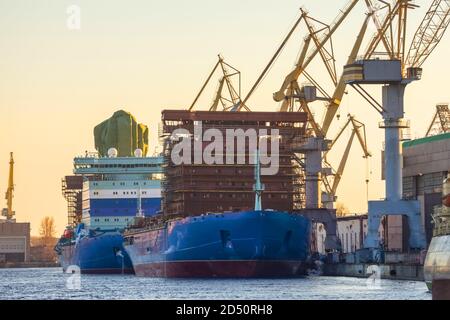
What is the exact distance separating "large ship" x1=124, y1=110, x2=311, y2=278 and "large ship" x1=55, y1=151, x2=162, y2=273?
9565mm

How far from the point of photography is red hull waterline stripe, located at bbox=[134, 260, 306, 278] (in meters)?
102

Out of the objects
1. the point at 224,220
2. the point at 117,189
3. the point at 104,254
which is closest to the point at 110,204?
the point at 117,189

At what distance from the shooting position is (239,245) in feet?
338

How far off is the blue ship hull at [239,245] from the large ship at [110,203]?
37.2 metres

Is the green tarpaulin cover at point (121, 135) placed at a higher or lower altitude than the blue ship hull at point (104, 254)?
higher

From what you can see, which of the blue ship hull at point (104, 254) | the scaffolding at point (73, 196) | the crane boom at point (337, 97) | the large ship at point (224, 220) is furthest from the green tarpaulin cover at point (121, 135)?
the crane boom at point (337, 97)

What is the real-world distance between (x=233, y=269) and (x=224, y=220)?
14.6 ft

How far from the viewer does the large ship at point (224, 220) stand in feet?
338

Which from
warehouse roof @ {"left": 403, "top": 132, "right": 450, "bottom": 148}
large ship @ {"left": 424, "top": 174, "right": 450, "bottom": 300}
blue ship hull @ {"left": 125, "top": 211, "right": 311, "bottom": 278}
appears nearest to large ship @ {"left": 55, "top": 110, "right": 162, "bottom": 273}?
warehouse roof @ {"left": 403, "top": 132, "right": 450, "bottom": 148}

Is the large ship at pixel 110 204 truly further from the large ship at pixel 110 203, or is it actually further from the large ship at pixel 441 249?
the large ship at pixel 441 249

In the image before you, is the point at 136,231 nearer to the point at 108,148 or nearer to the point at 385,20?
the point at 385,20

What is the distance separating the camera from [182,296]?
226 feet

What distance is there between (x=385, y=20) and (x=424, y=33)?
4.58 m

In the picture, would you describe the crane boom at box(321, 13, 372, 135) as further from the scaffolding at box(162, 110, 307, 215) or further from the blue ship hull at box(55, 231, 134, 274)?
the blue ship hull at box(55, 231, 134, 274)
